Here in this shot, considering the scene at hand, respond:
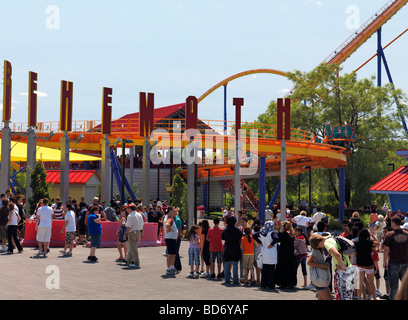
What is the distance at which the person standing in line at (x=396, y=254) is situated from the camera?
1130cm

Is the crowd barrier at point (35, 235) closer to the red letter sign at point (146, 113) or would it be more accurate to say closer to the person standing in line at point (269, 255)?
the person standing in line at point (269, 255)

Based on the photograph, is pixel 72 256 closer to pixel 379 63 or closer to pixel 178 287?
pixel 178 287

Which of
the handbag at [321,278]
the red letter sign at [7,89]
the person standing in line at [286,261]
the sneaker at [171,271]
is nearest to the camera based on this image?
the handbag at [321,278]

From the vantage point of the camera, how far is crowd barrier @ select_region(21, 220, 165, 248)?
20.6 meters

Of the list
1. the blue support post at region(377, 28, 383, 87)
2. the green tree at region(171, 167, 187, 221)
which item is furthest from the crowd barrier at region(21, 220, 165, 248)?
the blue support post at region(377, 28, 383, 87)

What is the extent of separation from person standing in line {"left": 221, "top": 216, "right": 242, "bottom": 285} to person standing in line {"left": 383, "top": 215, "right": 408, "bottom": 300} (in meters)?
3.73

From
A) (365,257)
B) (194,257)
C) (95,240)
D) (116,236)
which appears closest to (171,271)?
(194,257)

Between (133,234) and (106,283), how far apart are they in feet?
10.3

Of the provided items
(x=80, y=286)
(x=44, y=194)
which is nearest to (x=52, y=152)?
(x=44, y=194)

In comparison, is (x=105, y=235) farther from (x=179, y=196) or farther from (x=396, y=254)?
(x=396, y=254)

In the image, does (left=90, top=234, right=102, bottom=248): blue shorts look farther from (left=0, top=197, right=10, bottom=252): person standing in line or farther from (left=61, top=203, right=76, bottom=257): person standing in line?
(left=0, top=197, right=10, bottom=252): person standing in line

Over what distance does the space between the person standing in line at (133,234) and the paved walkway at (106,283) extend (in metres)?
0.25

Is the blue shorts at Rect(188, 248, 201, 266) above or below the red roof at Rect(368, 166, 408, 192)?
below

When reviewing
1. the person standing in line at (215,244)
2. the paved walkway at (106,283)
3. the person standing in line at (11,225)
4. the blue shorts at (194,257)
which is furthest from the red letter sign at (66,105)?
the person standing in line at (215,244)
